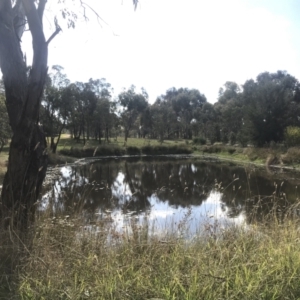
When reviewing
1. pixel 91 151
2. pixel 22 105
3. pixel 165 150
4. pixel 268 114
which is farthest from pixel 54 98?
pixel 22 105

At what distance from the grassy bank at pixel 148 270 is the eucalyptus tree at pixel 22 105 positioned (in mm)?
354

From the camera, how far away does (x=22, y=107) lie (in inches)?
127

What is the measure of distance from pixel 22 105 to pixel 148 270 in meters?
1.85

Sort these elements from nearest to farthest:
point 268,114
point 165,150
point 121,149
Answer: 1. point 268,114
2. point 121,149
3. point 165,150

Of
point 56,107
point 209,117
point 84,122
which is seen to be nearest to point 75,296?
point 56,107

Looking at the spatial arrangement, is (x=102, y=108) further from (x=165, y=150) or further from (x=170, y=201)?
(x=170, y=201)

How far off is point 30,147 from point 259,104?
101 ft

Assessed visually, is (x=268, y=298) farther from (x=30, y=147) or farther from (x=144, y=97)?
(x=144, y=97)

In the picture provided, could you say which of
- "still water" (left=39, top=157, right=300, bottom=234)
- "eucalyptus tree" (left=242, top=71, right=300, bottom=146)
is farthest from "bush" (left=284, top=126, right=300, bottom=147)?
"still water" (left=39, top=157, right=300, bottom=234)

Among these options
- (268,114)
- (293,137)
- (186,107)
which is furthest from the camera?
(186,107)

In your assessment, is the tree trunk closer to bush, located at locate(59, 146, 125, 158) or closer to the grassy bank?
the grassy bank

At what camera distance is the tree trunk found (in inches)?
125

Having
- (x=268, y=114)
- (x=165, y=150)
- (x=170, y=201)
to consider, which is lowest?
(x=170, y=201)

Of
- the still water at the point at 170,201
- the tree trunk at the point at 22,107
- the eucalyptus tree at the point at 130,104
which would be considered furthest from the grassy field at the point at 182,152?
the tree trunk at the point at 22,107
